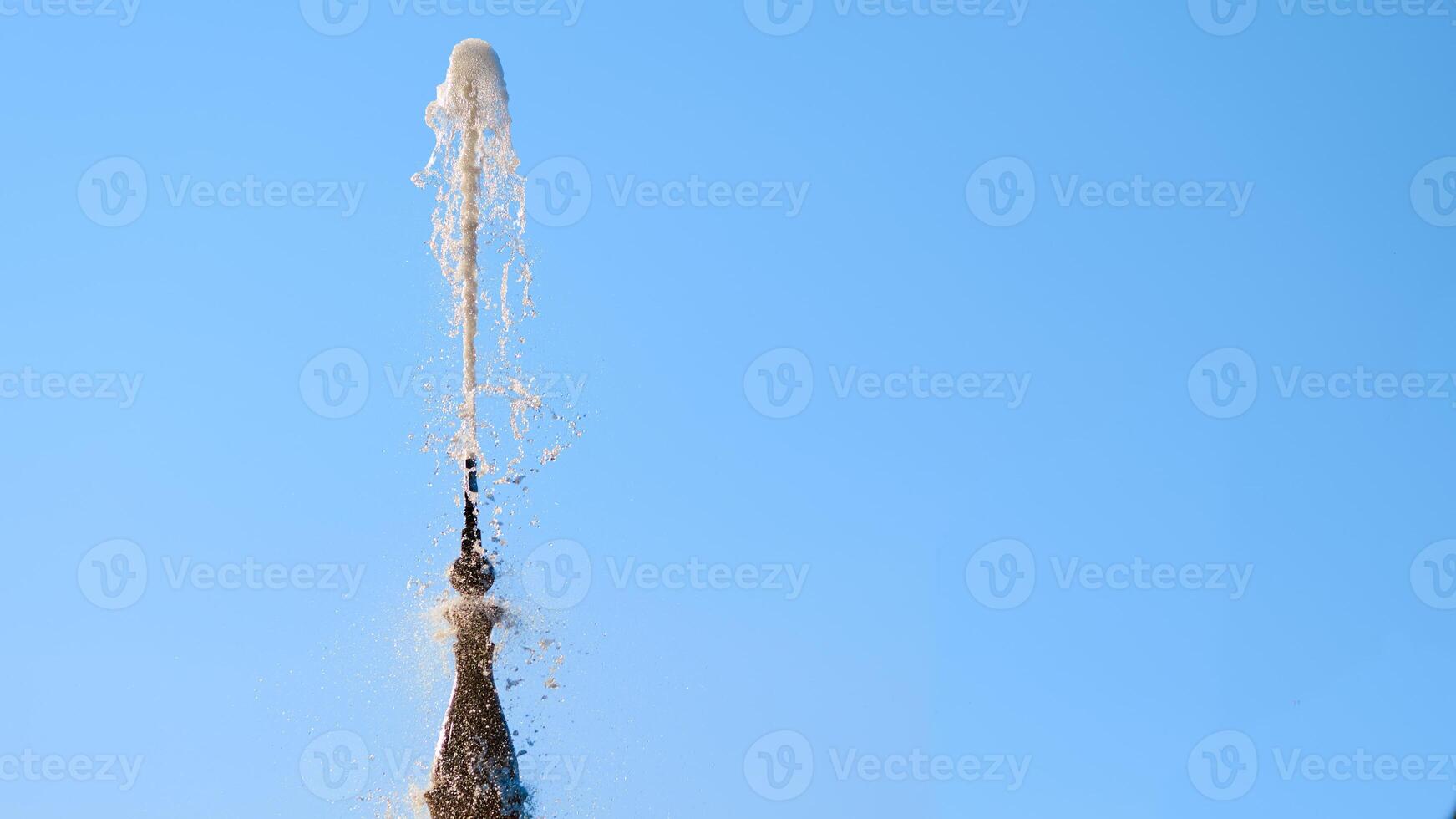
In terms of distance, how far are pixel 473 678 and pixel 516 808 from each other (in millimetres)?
2623

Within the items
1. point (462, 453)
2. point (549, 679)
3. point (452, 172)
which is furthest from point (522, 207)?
point (549, 679)

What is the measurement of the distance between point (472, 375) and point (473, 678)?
5807 mm

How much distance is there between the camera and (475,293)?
53.2 metres


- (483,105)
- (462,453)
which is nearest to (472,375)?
(462,453)

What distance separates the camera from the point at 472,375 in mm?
52969

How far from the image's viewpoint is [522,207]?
53.3 meters

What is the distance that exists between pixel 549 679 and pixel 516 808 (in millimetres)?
2525

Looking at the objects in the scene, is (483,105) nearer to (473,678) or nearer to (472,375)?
(472,375)

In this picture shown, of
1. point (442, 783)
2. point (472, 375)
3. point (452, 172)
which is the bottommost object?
point (442, 783)

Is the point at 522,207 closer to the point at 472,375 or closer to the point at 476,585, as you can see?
the point at 472,375

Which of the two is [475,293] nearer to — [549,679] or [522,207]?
[522,207]

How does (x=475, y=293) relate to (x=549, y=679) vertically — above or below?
above

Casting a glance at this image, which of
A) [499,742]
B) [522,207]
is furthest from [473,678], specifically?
[522,207]

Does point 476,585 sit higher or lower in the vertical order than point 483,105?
lower
